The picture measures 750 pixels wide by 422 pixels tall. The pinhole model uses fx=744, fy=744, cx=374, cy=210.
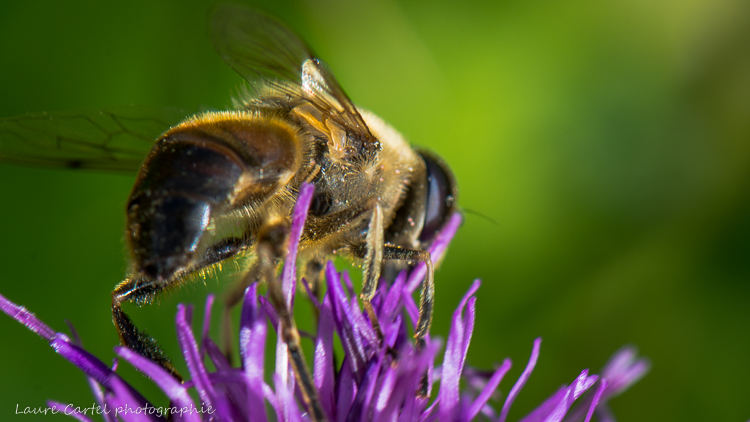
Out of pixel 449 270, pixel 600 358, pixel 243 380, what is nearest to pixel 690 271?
pixel 600 358

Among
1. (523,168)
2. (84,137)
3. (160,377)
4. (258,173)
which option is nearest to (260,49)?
(84,137)

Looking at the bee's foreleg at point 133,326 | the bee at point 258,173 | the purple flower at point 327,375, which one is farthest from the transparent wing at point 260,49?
the bee's foreleg at point 133,326

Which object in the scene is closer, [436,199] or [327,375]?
[327,375]

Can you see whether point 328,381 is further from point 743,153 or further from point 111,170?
point 743,153

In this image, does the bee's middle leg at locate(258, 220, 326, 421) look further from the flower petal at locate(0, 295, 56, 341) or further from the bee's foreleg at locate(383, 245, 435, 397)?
the flower petal at locate(0, 295, 56, 341)

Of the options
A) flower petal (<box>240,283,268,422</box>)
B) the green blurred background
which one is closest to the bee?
flower petal (<box>240,283,268,422</box>)

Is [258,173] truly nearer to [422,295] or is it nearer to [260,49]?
[422,295]

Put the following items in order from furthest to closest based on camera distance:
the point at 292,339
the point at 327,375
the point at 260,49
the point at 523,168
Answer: the point at 523,168, the point at 260,49, the point at 327,375, the point at 292,339
